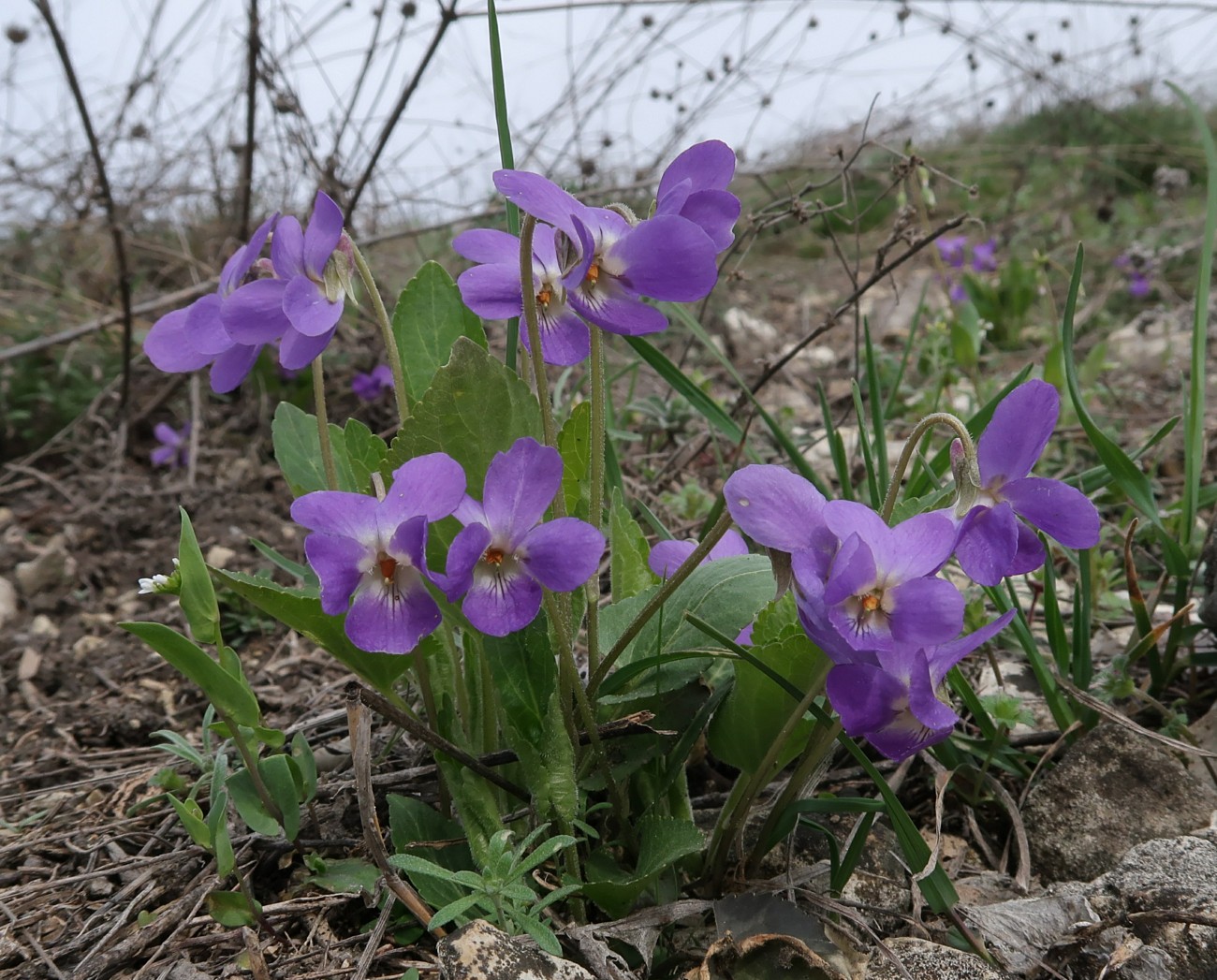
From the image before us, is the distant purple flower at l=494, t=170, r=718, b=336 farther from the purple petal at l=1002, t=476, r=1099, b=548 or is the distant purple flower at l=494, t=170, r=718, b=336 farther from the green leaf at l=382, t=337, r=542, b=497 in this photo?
the purple petal at l=1002, t=476, r=1099, b=548

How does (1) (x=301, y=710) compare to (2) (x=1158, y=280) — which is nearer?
(1) (x=301, y=710)

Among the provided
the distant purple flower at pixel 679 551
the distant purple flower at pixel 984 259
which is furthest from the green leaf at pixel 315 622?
the distant purple flower at pixel 984 259

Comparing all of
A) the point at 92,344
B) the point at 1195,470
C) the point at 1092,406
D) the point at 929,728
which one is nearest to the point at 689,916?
the point at 929,728

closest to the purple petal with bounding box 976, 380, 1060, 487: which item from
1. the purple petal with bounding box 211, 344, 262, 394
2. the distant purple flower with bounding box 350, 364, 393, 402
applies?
the purple petal with bounding box 211, 344, 262, 394

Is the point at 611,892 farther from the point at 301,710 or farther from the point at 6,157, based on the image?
the point at 6,157

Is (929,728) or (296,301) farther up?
(296,301)

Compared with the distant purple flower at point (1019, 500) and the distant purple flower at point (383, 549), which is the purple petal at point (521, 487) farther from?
the distant purple flower at point (1019, 500)
